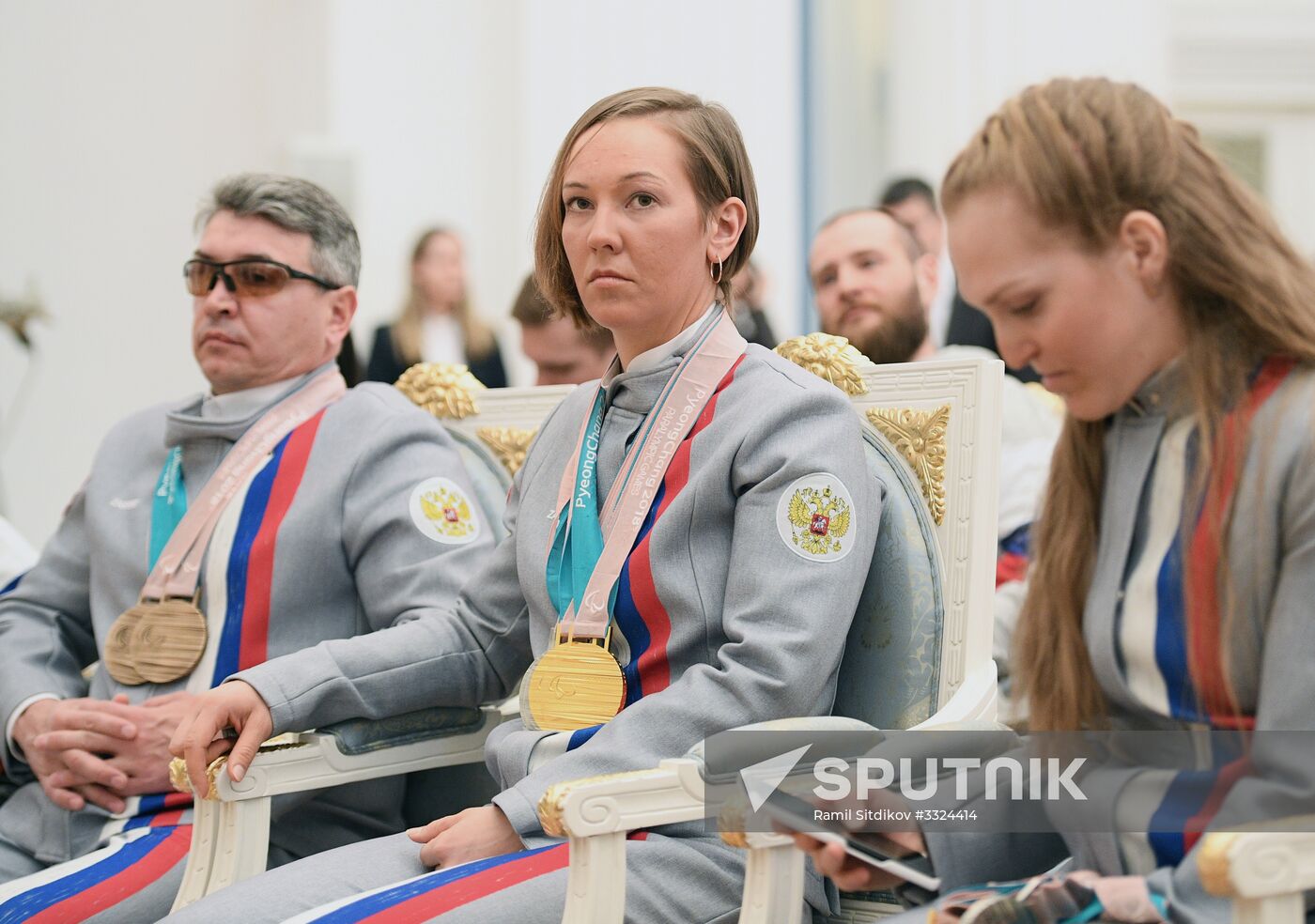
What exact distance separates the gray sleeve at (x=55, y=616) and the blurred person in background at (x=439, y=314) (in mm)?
3296

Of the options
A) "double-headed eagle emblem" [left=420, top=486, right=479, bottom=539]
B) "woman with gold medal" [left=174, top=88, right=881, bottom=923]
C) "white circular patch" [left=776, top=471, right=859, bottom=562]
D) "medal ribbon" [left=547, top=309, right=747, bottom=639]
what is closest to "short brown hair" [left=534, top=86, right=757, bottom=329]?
"woman with gold medal" [left=174, top=88, right=881, bottom=923]

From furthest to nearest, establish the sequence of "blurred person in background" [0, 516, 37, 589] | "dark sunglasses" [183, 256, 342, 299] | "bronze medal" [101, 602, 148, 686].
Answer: "blurred person in background" [0, 516, 37, 589] → "dark sunglasses" [183, 256, 342, 299] → "bronze medal" [101, 602, 148, 686]

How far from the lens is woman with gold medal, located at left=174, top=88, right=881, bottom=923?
5.60ft

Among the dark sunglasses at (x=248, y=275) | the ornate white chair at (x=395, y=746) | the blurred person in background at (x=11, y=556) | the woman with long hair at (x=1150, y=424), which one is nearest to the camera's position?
the woman with long hair at (x=1150, y=424)

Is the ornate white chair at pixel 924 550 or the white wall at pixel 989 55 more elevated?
the white wall at pixel 989 55

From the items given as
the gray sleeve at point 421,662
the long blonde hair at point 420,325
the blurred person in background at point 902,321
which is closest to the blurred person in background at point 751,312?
the blurred person in background at point 902,321

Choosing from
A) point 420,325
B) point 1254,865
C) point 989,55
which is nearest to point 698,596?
point 1254,865

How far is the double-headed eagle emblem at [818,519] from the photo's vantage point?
177 centimetres

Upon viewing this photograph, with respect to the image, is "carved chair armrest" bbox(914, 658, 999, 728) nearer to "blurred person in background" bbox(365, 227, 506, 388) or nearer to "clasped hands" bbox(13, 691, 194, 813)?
"clasped hands" bbox(13, 691, 194, 813)

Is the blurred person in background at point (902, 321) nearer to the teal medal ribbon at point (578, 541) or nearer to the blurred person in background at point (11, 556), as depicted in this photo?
the teal medal ribbon at point (578, 541)

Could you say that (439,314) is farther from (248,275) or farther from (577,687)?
(577,687)

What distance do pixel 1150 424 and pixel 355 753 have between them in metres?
1.19

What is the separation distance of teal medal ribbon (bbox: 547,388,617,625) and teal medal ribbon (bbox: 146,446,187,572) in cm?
77

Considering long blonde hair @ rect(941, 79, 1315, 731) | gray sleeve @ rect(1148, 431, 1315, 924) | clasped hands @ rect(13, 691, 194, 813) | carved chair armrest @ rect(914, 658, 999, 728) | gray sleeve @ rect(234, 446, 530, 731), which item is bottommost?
clasped hands @ rect(13, 691, 194, 813)
